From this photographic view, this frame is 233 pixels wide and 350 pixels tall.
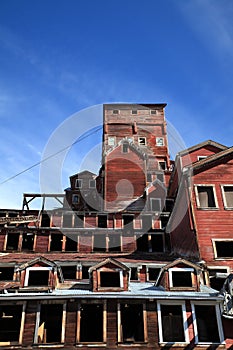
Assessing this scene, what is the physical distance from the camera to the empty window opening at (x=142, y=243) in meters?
35.9

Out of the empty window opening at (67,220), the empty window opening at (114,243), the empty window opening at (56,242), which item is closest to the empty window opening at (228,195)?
the empty window opening at (114,243)

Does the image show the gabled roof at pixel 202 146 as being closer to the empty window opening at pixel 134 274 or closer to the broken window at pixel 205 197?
the broken window at pixel 205 197

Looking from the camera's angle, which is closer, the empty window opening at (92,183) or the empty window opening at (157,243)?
the empty window opening at (157,243)

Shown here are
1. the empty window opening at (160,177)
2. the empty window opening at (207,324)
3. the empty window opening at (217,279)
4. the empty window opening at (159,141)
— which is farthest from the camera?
the empty window opening at (159,141)

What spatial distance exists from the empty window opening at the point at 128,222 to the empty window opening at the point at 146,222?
4.81 ft

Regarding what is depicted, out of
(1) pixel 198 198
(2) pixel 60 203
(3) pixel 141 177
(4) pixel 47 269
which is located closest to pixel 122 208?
(3) pixel 141 177

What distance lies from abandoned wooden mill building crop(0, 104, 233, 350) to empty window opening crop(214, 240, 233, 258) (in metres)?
0.10

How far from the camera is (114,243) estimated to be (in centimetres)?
3603

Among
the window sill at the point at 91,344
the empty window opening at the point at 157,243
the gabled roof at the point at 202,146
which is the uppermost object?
the gabled roof at the point at 202,146

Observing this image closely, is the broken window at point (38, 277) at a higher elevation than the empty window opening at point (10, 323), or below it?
higher

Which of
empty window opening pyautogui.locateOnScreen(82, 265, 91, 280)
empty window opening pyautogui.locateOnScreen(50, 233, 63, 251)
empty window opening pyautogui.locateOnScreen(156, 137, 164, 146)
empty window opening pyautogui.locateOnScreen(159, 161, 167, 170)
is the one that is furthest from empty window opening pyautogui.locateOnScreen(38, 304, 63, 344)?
empty window opening pyautogui.locateOnScreen(156, 137, 164, 146)

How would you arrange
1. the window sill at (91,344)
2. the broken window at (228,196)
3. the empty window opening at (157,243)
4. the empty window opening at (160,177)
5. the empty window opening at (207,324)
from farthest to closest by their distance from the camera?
the empty window opening at (160,177) → the empty window opening at (157,243) → the broken window at (228,196) → the empty window opening at (207,324) → the window sill at (91,344)

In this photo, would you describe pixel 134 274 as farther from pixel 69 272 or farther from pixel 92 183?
pixel 92 183

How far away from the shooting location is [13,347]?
17562mm
